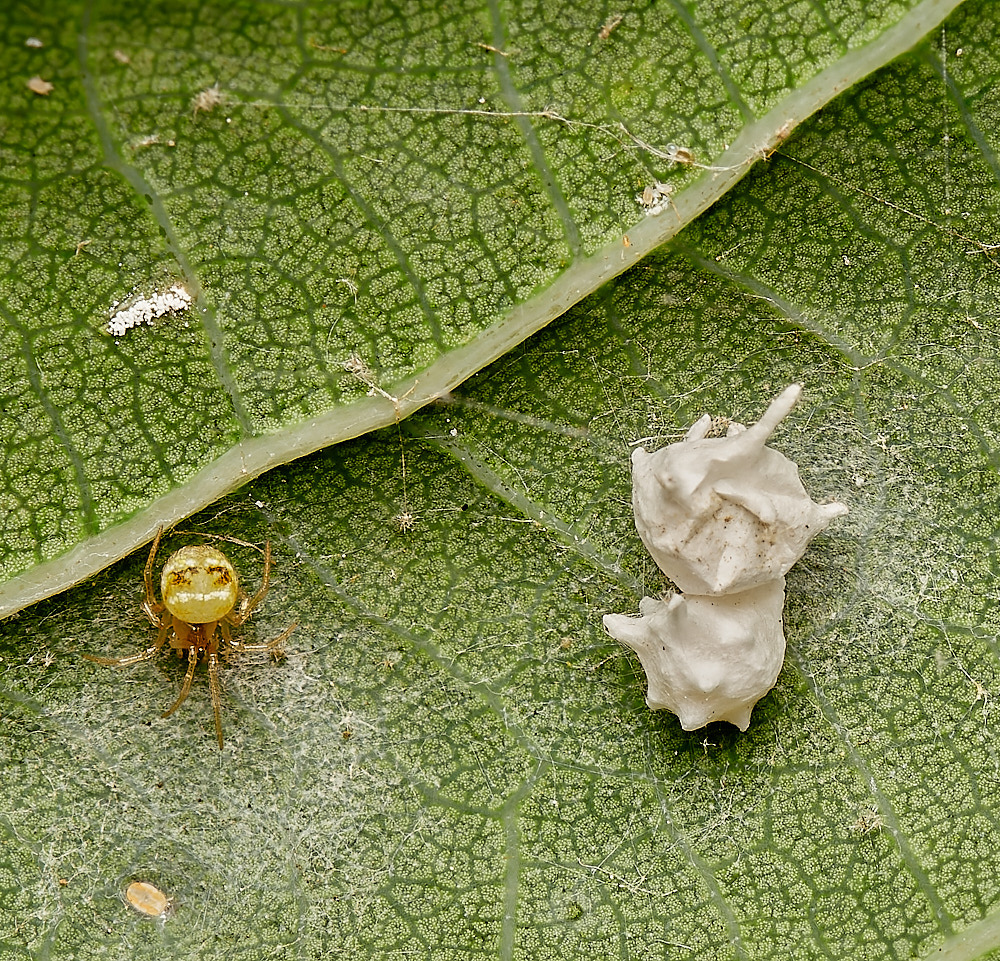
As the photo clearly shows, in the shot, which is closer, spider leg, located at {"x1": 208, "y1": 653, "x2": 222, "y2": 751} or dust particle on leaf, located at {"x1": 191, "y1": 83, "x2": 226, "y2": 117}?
dust particle on leaf, located at {"x1": 191, "y1": 83, "x2": 226, "y2": 117}

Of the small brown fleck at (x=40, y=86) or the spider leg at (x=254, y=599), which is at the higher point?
the small brown fleck at (x=40, y=86)

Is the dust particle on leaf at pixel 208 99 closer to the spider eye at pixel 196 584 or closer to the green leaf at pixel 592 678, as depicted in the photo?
the green leaf at pixel 592 678

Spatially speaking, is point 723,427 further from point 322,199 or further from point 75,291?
point 75,291

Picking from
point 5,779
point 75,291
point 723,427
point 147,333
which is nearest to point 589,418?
point 723,427

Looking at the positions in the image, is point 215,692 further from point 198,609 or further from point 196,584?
point 196,584

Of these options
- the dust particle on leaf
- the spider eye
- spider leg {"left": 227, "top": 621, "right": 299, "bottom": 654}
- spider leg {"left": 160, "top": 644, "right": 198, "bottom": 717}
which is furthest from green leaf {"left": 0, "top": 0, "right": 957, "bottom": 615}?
spider leg {"left": 227, "top": 621, "right": 299, "bottom": 654}

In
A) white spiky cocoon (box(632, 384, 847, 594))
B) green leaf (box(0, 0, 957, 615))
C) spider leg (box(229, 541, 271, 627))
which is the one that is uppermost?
green leaf (box(0, 0, 957, 615))

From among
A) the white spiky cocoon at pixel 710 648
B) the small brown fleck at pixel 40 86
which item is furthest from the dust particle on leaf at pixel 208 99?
the white spiky cocoon at pixel 710 648

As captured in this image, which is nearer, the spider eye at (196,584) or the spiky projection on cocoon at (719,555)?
the spiky projection on cocoon at (719,555)

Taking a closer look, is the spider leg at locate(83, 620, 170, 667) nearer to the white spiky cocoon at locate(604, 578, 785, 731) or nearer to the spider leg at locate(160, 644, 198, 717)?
the spider leg at locate(160, 644, 198, 717)
